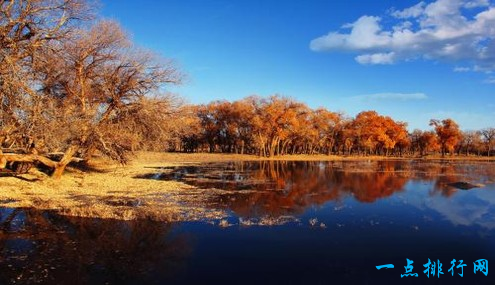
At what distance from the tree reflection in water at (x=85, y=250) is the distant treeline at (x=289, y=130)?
188 feet

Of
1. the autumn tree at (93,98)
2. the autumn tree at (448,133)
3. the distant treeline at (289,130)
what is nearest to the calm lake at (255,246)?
the autumn tree at (93,98)

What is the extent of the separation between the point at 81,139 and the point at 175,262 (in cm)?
2056

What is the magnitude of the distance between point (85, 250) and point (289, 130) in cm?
8318

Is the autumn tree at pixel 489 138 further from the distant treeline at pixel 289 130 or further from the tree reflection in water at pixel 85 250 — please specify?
the tree reflection in water at pixel 85 250

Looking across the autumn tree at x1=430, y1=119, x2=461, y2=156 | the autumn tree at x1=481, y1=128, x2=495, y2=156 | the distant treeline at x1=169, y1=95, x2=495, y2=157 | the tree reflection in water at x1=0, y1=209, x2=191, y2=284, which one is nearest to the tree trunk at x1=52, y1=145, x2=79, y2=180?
the tree reflection in water at x1=0, y1=209, x2=191, y2=284

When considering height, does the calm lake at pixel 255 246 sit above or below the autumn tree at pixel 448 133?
below

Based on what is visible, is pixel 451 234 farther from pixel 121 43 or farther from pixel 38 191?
pixel 121 43

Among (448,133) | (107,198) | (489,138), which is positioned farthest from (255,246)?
(489,138)

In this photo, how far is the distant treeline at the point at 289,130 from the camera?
93500mm

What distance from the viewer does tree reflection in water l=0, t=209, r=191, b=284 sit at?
434 inches

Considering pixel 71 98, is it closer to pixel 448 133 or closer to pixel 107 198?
pixel 107 198

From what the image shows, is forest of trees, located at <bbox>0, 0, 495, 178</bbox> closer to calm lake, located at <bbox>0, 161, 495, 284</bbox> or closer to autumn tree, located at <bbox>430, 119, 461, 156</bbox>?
calm lake, located at <bbox>0, 161, 495, 284</bbox>

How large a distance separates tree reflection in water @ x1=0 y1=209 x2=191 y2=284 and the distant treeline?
188ft

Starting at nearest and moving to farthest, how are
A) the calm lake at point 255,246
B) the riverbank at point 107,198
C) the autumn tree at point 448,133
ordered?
1. the calm lake at point 255,246
2. the riverbank at point 107,198
3. the autumn tree at point 448,133
